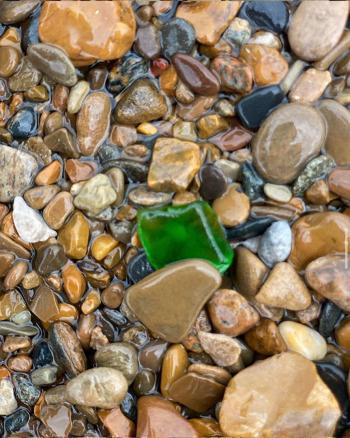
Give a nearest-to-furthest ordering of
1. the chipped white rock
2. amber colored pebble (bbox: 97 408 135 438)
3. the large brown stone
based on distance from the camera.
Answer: the large brown stone
amber colored pebble (bbox: 97 408 135 438)
the chipped white rock

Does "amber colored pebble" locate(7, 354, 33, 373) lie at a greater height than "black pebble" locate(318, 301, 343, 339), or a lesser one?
lesser

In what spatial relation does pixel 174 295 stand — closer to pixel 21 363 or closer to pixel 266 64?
pixel 21 363

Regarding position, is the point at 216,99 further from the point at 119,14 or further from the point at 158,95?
the point at 119,14

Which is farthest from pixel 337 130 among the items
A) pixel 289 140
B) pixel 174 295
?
pixel 174 295

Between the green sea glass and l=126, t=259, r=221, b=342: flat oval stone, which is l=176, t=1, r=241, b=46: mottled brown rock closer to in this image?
the green sea glass

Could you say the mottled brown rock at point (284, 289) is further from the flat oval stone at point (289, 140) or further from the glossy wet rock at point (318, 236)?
the flat oval stone at point (289, 140)

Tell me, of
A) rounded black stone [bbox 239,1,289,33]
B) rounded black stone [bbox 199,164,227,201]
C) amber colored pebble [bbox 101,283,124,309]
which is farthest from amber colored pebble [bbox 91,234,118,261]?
rounded black stone [bbox 239,1,289,33]
